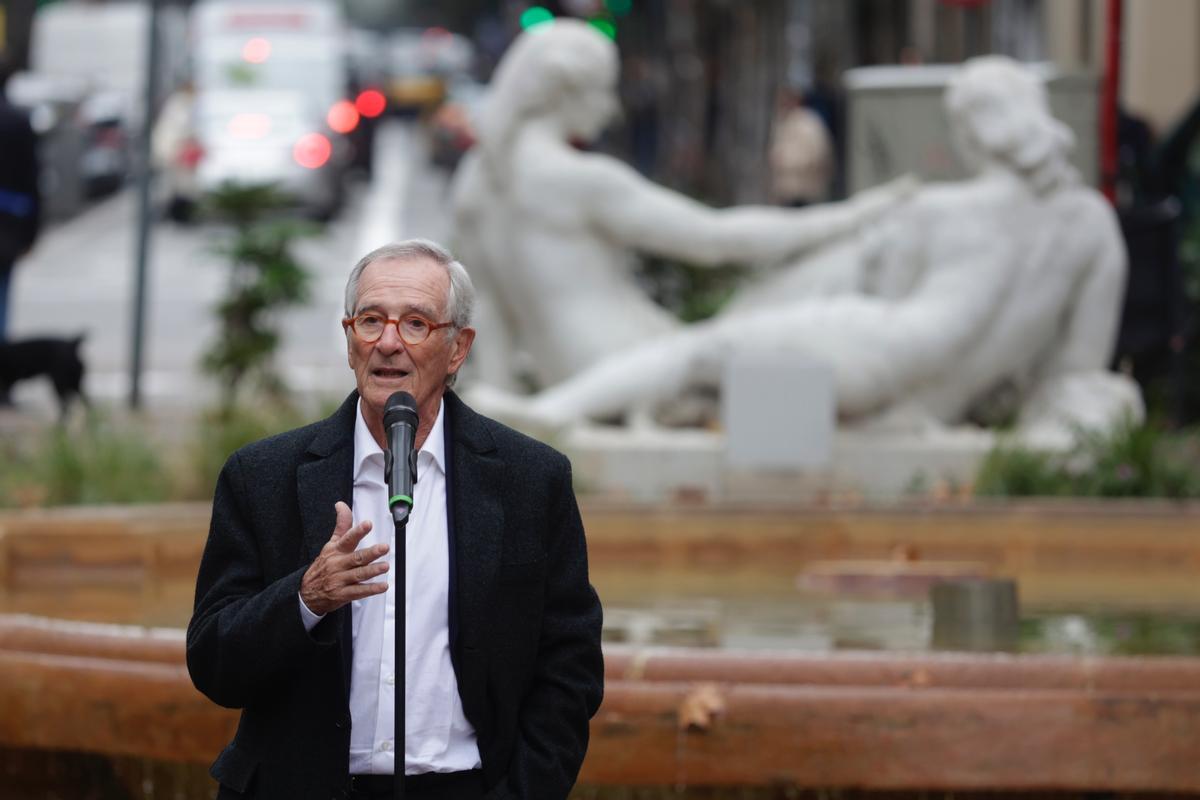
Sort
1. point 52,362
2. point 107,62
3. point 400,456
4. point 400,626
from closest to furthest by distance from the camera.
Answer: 1. point 400,456
2. point 400,626
3. point 52,362
4. point 107,62

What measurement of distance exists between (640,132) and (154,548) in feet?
125

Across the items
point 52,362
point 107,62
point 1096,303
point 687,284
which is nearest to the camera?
point 1096,303

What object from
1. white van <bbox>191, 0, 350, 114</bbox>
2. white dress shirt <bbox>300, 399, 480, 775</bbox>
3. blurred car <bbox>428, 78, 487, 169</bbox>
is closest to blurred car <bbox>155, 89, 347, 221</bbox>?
white van <bbox>191, 0, 350, 114</bbox>

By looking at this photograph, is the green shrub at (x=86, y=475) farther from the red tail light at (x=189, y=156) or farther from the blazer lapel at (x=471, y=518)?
the red tail light at (x=189, y=156)

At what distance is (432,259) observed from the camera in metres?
4.21

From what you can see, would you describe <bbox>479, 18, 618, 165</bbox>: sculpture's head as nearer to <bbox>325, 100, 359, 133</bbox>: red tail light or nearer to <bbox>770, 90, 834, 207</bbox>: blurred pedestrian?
<bbox>770, 90, 834, 207</bbox>: blurred pedestrian

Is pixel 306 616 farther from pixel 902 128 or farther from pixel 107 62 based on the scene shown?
pixel 107 62

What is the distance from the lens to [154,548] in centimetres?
939

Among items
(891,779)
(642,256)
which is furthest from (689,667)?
(642,256)

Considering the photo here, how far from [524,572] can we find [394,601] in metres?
0.27

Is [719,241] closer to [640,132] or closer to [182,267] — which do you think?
[182,267]

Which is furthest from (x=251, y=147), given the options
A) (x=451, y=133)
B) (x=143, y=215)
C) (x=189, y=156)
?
(x=143, y=215)

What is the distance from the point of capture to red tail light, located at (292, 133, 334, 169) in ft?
122

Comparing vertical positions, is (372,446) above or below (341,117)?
above
